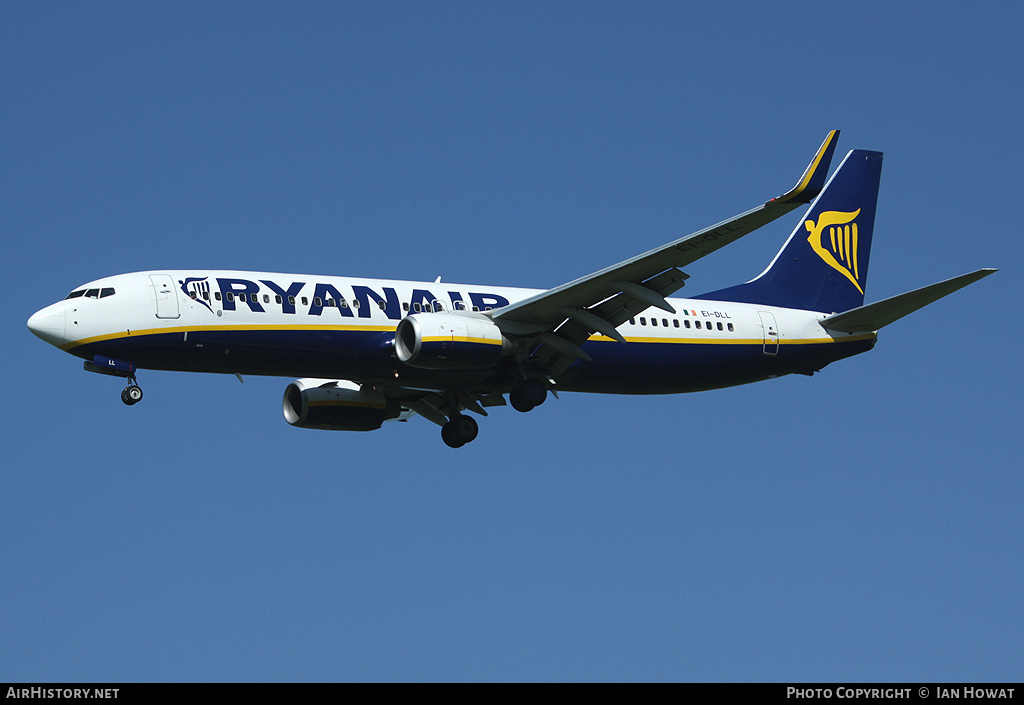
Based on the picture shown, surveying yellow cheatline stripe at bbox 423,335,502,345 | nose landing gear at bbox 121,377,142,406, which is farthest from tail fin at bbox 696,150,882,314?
nose landing gear at bbox 121,377,142,406

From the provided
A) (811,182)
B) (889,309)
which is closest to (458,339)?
(811,182)

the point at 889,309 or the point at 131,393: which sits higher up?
the point at 889,309

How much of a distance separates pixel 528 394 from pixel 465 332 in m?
3.30

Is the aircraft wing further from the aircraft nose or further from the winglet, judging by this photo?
the aircraft nose

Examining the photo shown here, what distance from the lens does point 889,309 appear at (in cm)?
3919

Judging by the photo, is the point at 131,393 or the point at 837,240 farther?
the point at 837,240

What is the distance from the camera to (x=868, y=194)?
4544cm

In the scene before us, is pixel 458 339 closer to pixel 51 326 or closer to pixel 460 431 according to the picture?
pixel 460 431

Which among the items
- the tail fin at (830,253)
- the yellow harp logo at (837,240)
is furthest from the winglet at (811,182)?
the yellow harp logo at (837,240)

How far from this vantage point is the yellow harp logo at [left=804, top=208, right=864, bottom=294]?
4434cm

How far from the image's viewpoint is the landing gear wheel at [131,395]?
33594 millimetres
